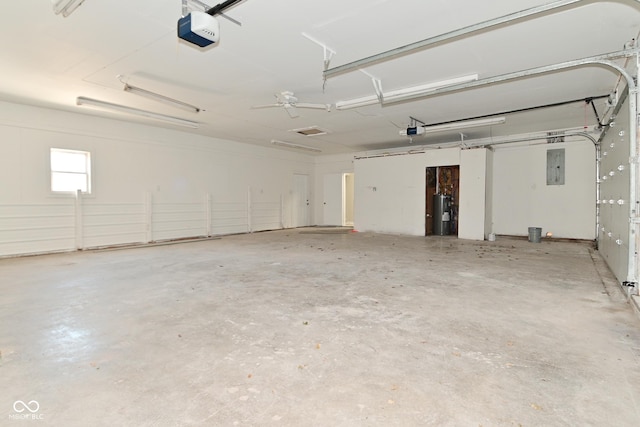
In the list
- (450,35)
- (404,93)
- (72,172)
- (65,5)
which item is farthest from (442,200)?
(72,172)

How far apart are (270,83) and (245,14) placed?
72.6 inches

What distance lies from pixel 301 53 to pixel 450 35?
1702mm

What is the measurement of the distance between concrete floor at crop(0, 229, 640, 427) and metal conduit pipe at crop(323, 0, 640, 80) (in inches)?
104

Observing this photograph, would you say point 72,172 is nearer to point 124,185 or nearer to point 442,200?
point 124,185

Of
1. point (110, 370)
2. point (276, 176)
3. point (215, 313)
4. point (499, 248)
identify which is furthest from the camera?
point (276, 176)

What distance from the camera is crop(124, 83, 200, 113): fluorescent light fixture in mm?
4965

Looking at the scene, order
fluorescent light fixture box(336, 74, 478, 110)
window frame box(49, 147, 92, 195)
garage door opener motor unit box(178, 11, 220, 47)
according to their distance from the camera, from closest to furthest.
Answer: garage door opener motor unit box(178, 11, 220, 47)
fluorescent light fixture box(336, 74, 478, 110)
window frame box(49, 147, 92, 195)

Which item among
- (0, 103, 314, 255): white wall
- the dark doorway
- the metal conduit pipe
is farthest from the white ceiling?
the dark doorway

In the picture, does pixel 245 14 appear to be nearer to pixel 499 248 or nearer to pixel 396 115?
pixel 396 115

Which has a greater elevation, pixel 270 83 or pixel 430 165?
pixel 270 83

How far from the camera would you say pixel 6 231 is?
5.96 meters

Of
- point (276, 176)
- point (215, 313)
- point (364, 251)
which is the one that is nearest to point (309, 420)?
point (215, 313)

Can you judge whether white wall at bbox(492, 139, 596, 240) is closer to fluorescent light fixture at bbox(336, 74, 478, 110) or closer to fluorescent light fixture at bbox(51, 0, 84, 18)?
fluorescent light fixture at bbox(336, 74, 478, 110)

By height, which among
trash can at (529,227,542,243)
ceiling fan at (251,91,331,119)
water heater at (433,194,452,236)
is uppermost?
ceiling fan at (251,91,331,119)
